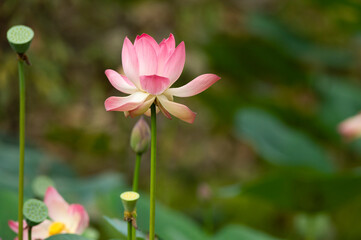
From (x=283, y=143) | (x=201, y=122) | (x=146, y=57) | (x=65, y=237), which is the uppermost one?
(x=201, y=122)

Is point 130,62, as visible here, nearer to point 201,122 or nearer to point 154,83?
point 154,83

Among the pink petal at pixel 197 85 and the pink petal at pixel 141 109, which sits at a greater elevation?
the pink petal at pixel 197 85

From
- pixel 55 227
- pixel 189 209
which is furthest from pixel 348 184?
pixel 189 209

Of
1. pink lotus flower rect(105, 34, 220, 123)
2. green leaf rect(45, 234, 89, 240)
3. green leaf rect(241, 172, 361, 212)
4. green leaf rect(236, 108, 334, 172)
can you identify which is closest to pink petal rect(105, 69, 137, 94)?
pink lotus flower rect(105, 34, 220, 123)

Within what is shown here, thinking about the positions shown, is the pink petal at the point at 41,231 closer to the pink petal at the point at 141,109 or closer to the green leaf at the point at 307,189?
the pink petal at the point at 141,109

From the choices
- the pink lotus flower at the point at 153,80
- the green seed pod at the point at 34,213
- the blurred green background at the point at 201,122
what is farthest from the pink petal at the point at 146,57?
the blurred green background at the point at 201,122

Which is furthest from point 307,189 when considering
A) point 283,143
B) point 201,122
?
point 201,122
